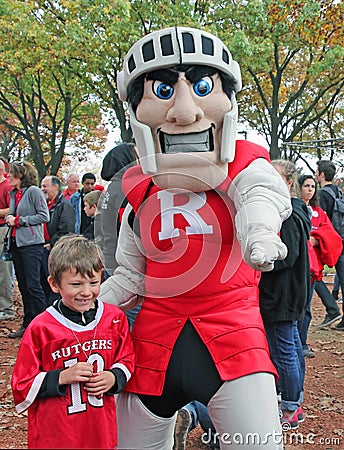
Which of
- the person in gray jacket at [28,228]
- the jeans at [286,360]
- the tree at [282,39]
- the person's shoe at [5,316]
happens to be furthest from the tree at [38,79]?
the jeans at [286,360]

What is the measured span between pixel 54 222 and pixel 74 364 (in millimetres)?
4169

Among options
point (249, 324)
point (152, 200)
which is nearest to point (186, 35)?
point (152, 200)

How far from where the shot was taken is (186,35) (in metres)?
2.20

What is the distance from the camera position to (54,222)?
6215 mm

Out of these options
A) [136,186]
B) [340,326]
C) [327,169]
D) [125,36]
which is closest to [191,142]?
[136,186]

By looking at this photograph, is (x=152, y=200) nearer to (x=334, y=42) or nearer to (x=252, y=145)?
(x=252, y=145)

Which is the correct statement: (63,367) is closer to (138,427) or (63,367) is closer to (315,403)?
(138,427)

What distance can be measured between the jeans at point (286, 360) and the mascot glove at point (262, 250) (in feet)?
6.52

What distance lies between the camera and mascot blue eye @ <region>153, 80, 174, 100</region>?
2.20 metres

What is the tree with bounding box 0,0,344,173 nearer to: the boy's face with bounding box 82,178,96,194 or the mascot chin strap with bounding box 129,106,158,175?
the boy's face with bounding box 82,178,96,194

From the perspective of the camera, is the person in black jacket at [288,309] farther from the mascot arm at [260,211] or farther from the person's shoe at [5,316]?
the person's shoe at [5,316]

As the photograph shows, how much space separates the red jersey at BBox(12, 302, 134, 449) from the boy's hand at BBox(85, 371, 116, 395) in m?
0.05

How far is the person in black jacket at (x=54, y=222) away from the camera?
6184 millimetres

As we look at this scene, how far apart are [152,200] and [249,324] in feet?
2.04
